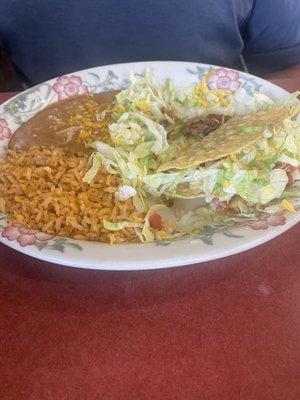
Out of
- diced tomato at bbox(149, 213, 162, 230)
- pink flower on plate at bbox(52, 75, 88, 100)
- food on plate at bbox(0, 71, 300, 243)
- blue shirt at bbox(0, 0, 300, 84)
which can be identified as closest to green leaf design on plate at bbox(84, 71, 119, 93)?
pink flower on plate at bbox(52, 75, 88, 100)

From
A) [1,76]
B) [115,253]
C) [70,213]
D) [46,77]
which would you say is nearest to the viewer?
[115,253]

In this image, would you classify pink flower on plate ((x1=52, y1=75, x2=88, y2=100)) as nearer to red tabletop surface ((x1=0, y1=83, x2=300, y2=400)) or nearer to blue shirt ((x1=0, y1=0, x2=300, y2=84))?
blue shirt ((x1=0, y1=0, x2=300, y2=84))

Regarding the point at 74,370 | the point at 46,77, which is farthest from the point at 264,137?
the point at 46,77

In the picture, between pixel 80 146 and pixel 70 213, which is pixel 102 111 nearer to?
pixel 80 146

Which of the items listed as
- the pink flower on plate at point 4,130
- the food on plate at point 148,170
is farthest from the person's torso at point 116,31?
the pink flower on plate at point 4,130

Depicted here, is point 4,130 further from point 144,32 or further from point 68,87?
point 144,32

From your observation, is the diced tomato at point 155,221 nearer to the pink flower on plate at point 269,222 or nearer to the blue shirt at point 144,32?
the pink flower on plate at point 269,222
